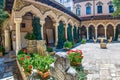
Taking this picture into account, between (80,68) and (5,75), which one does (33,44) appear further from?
(80,68)

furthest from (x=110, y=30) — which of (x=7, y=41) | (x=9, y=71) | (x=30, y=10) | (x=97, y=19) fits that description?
(x=9, y=71)

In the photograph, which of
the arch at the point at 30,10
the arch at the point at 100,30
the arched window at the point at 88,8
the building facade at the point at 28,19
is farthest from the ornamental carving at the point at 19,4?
the arched window at the point at 88,8

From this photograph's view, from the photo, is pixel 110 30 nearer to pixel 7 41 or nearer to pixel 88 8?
Result: pixel 88 8

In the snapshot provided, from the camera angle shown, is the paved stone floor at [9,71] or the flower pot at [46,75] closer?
the flower pot at [46,75]

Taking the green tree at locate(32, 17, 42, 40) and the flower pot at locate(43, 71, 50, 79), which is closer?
the flower pot at locate(43, 71, 50, 79)

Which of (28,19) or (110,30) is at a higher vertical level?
(28,19)

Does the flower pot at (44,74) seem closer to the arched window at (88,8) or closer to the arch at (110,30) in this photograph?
the arch at (110,30)

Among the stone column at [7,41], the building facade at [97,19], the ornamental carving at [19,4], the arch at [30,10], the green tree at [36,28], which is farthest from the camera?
the building facade at [97,19]

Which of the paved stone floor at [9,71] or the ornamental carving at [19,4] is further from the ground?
the ornamental carving at [19,4]

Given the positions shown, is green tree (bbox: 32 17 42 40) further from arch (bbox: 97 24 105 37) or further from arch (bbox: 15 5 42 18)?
arch (bbox: 97 24 105 37)

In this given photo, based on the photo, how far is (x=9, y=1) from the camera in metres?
14.9

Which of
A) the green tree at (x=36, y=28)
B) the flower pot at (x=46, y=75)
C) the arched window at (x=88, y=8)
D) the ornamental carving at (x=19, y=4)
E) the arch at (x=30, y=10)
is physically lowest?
the flower pot at (x=46, y=75)

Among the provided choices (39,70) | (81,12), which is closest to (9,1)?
(39,70)

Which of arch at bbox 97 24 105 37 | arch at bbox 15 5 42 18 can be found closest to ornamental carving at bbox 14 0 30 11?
arch at bbox 15 5 42 18
